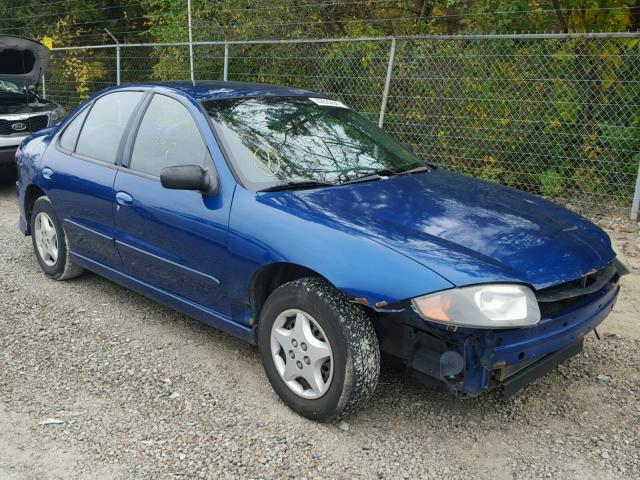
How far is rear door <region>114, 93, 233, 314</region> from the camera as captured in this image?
11.7 feet

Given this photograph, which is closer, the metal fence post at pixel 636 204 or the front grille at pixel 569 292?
the front grille at pixel 569 292

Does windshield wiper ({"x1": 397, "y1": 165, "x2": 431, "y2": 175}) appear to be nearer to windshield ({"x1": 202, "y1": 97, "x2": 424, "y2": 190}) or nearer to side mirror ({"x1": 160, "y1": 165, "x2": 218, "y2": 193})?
windshield ({"x1": 202, "y1": 97, "x2": 424, "y2": 190})

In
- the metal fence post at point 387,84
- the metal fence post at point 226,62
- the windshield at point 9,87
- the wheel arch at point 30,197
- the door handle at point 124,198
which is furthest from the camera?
the metal fence post at point 226,62

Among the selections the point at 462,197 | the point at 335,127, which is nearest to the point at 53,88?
the point at 335,127

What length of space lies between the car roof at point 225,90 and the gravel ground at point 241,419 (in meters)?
1.58

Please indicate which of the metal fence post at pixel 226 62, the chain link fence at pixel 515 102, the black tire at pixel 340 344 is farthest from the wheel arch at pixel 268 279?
the metal fence post at pixel 226 62

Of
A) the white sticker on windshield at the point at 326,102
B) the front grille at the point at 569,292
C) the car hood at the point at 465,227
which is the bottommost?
the front grille at the point at 569,292

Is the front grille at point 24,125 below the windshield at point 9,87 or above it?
below

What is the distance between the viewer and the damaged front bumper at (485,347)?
2.79 metres

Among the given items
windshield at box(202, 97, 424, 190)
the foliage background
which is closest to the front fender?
windshield at box(202, 97, 424, 190)

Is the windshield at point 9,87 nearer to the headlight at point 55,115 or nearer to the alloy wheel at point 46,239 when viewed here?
the headlight at point 55,115

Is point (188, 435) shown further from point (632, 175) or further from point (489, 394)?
point (632, 175)

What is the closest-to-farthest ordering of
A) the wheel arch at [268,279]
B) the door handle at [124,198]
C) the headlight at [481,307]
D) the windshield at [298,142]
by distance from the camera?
Result: 1. the headlight at [481,307]
2. the wheel arch at [268,279]
3. the windshield at [298,142]
4. the door handle at [124,198]

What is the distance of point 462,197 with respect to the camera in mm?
3662
